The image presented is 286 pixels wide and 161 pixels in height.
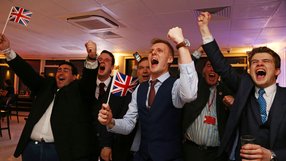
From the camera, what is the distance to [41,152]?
6.08ft

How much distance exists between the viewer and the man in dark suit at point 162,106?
1.35 m

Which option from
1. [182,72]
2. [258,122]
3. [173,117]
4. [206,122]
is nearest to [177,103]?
[173,117]

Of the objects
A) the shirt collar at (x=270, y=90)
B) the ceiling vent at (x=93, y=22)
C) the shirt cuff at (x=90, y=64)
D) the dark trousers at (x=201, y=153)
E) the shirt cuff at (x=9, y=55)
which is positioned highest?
the ceiling vent at (x=93, y=22)

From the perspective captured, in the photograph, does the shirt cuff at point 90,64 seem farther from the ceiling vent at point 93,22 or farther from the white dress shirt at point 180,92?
the ceiling vent at point 93,22

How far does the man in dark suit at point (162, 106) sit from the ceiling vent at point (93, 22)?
3.17m

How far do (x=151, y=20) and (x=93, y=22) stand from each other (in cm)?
123

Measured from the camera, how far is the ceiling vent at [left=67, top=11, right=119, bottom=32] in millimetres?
4523

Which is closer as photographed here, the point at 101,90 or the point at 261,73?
the point at 261,73

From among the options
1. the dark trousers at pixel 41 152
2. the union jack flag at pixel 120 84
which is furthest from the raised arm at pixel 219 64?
the dark trousers at pixel 41 152

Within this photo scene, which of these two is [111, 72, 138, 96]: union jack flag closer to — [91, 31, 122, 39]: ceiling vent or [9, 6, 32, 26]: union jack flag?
[9, 6, 32, 26]: union jack flag

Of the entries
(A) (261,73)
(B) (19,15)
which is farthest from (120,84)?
(B) (19,15)

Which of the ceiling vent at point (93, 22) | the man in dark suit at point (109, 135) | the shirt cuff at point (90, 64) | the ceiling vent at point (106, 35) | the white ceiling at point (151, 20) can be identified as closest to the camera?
the shirt cuff at point (90, 64)

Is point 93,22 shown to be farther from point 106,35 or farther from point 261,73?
point 261,73

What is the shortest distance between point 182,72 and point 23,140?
1.46 meters
